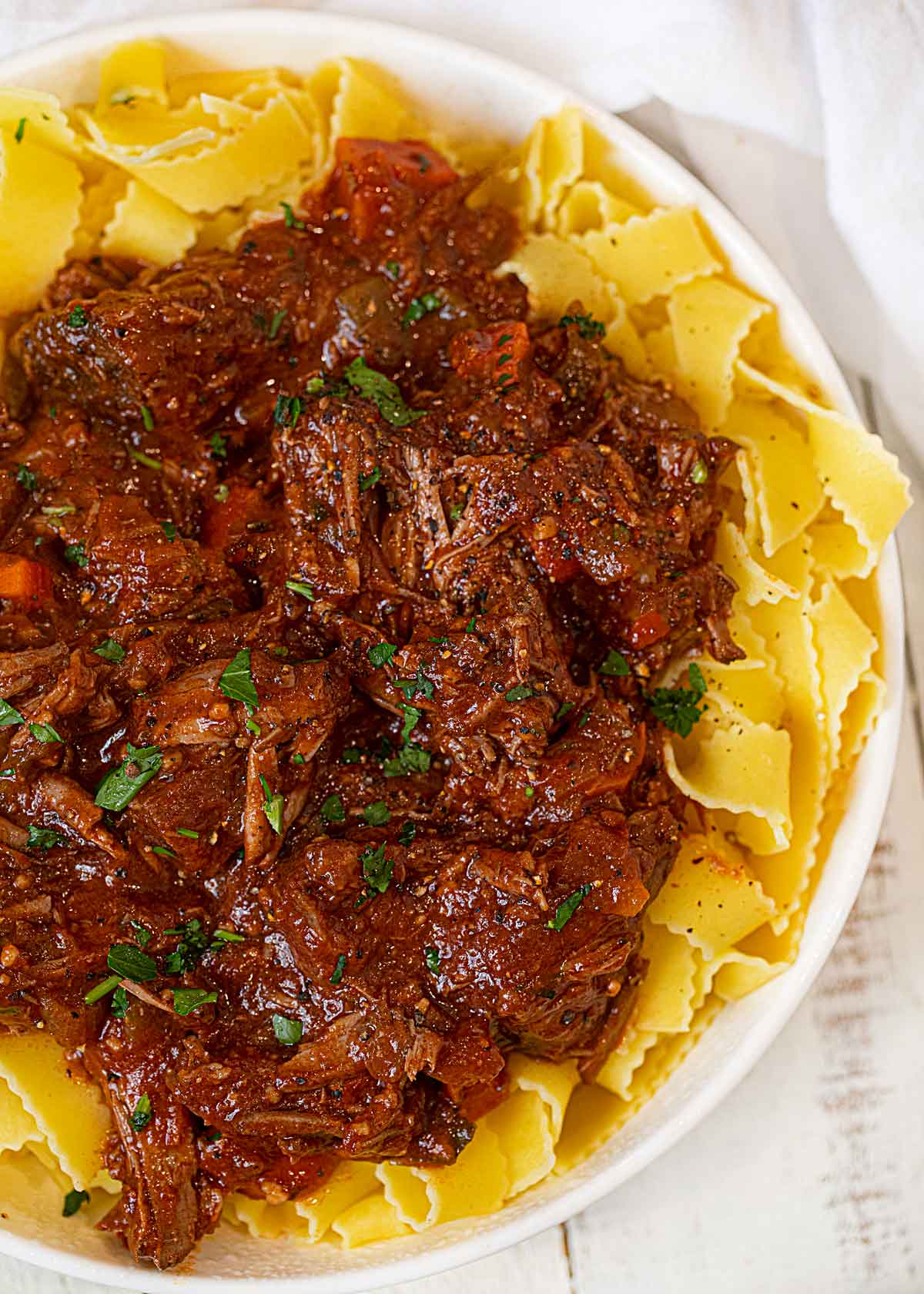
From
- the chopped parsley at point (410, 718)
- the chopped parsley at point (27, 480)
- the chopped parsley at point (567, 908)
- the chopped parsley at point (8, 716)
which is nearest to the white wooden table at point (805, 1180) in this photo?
the chopped parsley at point (567, 908)

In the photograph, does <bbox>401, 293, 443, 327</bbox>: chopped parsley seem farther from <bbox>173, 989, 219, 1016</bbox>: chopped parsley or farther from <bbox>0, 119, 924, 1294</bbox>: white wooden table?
<bbox>173, 989, 219, 1016</bbox>: chopped parsley

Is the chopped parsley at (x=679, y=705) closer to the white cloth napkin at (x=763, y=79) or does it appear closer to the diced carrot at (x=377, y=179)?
the white cloth napkin at (x=763, y=79)

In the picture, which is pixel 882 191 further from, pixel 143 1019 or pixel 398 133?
pixel 143 1019

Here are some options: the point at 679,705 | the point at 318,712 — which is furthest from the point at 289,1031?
the point at 679,705

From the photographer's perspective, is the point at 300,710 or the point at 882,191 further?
the point at 882,191

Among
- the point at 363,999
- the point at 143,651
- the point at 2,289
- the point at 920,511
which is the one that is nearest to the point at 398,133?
the point at 2,289

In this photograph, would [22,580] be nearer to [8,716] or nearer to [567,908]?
[8,716]
